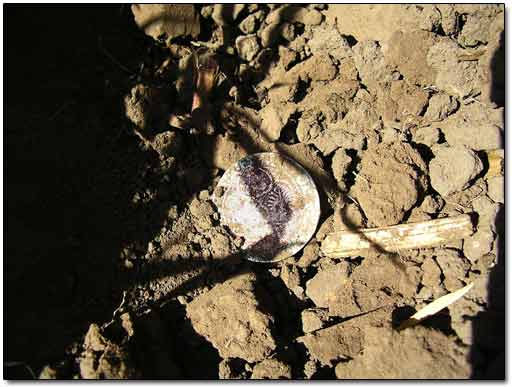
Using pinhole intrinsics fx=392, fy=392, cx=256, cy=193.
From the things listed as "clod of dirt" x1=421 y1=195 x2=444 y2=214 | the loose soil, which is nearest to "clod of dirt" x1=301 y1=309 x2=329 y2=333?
the loose soil

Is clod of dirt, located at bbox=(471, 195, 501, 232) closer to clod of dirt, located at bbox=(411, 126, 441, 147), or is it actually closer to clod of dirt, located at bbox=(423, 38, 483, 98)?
clod of dirt, located at bbox=(411, 126, 441, 147)

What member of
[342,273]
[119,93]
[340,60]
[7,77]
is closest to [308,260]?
[342,273]

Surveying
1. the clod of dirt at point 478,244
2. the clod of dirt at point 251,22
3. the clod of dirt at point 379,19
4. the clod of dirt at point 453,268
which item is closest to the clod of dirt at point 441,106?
the clod of dirt at point 379,19

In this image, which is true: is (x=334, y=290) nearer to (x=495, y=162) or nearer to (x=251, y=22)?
(x=495, y=162)

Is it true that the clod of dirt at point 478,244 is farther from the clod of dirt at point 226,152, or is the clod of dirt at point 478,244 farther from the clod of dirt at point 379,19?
the clod of dirt at point 226,152

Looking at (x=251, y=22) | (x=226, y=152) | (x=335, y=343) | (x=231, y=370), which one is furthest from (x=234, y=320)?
(x=251, y=22)

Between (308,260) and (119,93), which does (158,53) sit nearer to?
(119,93)
